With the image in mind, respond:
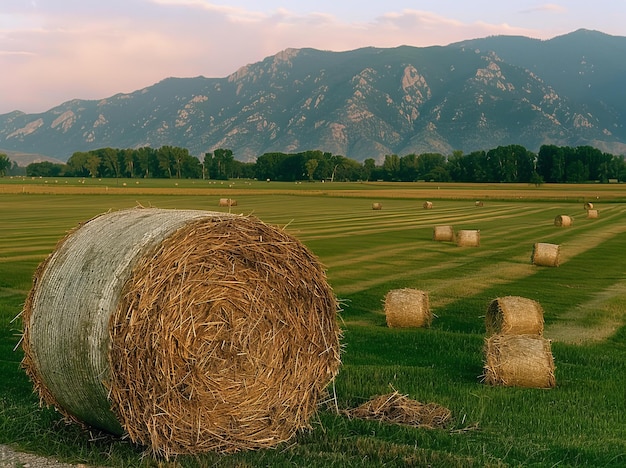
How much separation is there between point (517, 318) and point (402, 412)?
578cm

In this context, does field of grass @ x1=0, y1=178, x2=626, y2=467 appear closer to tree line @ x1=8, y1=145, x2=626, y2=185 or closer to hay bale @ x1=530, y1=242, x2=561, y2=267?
hay bale @ x1=530, y1=242, x2=561, y2=267

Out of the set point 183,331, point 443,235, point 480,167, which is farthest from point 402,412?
point 480,167

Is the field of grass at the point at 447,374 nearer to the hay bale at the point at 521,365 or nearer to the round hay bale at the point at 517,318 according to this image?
the hay bale at the point at 521,365

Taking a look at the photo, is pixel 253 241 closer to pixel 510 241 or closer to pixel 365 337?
pixel 365 337

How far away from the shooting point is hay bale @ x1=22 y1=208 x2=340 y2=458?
7016 millimetres

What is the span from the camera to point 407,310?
1527 centimetres

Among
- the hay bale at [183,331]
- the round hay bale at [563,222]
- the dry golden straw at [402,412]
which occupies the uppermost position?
the hay bale at [183,331]

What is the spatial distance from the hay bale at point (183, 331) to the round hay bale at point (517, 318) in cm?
621

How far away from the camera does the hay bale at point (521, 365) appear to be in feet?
34.1

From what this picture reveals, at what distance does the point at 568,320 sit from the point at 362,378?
7.82 meters

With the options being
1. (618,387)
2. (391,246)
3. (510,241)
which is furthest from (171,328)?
(510,241)

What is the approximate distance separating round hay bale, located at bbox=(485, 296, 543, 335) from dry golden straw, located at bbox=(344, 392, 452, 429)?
5.05 meters

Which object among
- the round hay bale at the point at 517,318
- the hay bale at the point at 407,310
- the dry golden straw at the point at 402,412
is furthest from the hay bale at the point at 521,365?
the hay bale at the point at 407,310

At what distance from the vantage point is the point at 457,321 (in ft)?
52.6
